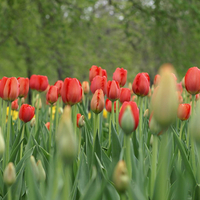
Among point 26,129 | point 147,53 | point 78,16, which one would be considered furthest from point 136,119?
point 147,53

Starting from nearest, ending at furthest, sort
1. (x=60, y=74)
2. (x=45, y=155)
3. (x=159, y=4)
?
(x=45, y=155)
(x=159, y=4)
(x=60, y=74)

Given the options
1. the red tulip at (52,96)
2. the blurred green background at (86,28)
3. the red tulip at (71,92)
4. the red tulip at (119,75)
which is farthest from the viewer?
the blurred green background at (86,28)

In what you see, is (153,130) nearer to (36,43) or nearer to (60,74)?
(36,43)

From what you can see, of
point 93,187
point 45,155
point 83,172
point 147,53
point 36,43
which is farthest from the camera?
point 147,53

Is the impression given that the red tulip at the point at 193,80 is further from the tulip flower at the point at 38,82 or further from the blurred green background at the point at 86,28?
the blurred green background at the point at 86,28

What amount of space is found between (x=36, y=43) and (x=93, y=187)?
8.80 metres

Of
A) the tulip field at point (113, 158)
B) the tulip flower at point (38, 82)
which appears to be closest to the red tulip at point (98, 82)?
the tulip field at point (113, 158)

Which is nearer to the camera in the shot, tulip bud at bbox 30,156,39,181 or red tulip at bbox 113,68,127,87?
tulip bud at bbox 30,156,39,181

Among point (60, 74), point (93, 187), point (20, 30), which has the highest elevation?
point (20, 30)

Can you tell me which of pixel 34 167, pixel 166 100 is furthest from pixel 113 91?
pixel 166 100

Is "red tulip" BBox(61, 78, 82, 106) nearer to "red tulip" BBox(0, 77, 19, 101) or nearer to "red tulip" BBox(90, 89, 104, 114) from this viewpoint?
"red tulip" BBox(90, 89, 104, 114)

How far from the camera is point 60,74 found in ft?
37.7

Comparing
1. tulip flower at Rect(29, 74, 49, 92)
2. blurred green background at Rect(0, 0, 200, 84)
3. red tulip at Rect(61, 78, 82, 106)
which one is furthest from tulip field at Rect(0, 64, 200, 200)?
blurred green background at Rect(0, 0, 200, 84)

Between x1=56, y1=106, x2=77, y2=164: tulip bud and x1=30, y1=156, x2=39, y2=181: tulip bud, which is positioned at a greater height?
x1=56, y1=106, x2=77, y2=164: tulip bud
